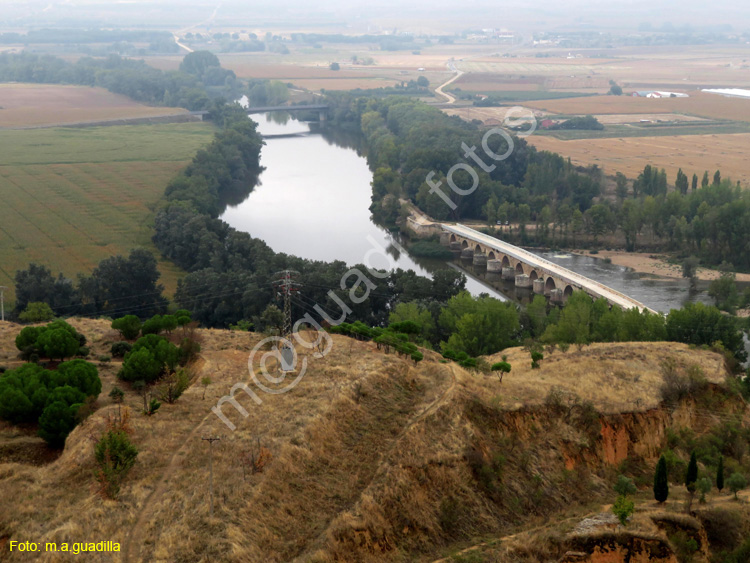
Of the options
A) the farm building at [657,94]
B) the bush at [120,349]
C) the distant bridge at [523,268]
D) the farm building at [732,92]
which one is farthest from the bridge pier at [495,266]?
the farm building at [732,92]

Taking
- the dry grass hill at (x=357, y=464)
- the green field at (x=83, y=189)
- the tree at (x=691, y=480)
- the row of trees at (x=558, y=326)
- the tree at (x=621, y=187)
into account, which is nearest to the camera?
the dry grass hill at (x=357, y=464)

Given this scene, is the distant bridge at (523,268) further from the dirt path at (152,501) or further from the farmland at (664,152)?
the dirt path at (152,501)

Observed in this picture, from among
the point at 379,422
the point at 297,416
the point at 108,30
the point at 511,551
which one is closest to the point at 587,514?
the point at 511,551

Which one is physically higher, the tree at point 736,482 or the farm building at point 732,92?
the farm building at point 732,92

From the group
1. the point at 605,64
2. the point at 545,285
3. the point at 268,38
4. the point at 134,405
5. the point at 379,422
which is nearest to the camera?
the point at 379,422

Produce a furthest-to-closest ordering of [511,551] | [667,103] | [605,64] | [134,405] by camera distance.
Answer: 1. [605,64]
2. [667,103]
3. [134,405]
4. [511,551]

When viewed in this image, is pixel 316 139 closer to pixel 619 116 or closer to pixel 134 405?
pixel 619 116

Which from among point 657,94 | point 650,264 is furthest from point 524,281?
point 657,94

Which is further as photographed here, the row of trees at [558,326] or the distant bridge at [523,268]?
the distant bridge at [523,268]
